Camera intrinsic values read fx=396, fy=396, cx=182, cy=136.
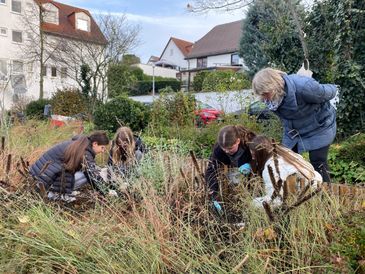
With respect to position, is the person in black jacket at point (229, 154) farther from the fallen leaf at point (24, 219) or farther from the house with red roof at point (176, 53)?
the house with red roof at point (176, 53)

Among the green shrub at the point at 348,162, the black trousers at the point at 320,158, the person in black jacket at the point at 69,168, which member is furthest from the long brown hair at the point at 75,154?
the green shrub at the point at 348,162

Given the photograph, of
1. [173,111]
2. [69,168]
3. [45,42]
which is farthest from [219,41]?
[69,168]

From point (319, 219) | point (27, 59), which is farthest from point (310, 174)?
point (27, 59)

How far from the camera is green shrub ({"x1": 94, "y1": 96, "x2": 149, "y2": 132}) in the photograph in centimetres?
931

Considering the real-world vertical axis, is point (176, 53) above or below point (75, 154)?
above

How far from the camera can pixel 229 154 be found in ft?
11.1

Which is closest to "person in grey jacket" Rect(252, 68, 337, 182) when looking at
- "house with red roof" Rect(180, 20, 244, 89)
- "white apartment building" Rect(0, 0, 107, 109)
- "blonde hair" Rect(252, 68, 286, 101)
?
"blonde hair" Rect(252, 68, 286, 101)

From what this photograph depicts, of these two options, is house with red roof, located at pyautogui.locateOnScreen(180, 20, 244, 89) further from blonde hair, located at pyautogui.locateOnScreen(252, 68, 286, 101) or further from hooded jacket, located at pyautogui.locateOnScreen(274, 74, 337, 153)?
blonde hair, located at pyautogui.locateOnScreen(252, 68, 286, 101)

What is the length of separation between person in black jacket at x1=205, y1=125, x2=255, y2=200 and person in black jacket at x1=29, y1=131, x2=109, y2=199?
1150 mm

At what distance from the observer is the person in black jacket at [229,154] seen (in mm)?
3248

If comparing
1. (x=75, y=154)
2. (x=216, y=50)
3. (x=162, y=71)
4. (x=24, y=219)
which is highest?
(x=216, y=50)

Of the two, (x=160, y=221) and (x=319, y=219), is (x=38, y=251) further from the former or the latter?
(x=319, y=219)

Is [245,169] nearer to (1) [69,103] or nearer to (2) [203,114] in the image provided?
(2) [203,114]

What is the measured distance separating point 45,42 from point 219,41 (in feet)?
83.3
